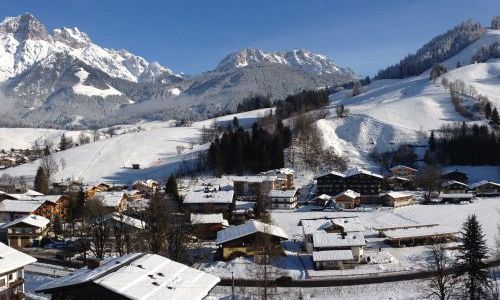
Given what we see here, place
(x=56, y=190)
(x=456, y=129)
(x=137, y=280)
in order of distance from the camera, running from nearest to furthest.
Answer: (x=137, y=280) < (x=56, y=190) < (x=456, y=129)

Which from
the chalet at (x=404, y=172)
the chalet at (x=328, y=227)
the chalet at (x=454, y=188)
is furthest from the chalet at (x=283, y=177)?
the chalet at (x=328, y=227)

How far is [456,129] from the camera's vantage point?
375 feet

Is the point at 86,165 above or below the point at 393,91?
below

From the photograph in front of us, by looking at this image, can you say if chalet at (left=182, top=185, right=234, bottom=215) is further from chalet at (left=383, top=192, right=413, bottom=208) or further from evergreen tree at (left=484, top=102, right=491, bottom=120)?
evergreen tree at (left=484, top=102, right=491, bottom=120)

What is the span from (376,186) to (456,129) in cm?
4602

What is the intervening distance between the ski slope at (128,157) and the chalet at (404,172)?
40250 mm

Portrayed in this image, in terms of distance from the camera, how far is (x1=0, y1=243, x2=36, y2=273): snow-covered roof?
85.7 feet

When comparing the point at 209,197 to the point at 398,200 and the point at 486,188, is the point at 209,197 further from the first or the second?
the point at 486,188

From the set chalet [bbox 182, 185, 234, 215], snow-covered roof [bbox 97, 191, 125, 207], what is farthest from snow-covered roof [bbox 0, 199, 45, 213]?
chalet [bbox 182, 185, 234, 215]

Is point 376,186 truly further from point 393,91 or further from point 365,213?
point 393,91

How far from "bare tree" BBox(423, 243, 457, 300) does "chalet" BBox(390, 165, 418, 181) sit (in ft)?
151

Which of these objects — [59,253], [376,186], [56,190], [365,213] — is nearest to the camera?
[59,253]

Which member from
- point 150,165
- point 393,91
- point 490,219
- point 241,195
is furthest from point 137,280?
point 393,91

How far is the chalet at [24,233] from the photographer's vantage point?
52.7 metres
